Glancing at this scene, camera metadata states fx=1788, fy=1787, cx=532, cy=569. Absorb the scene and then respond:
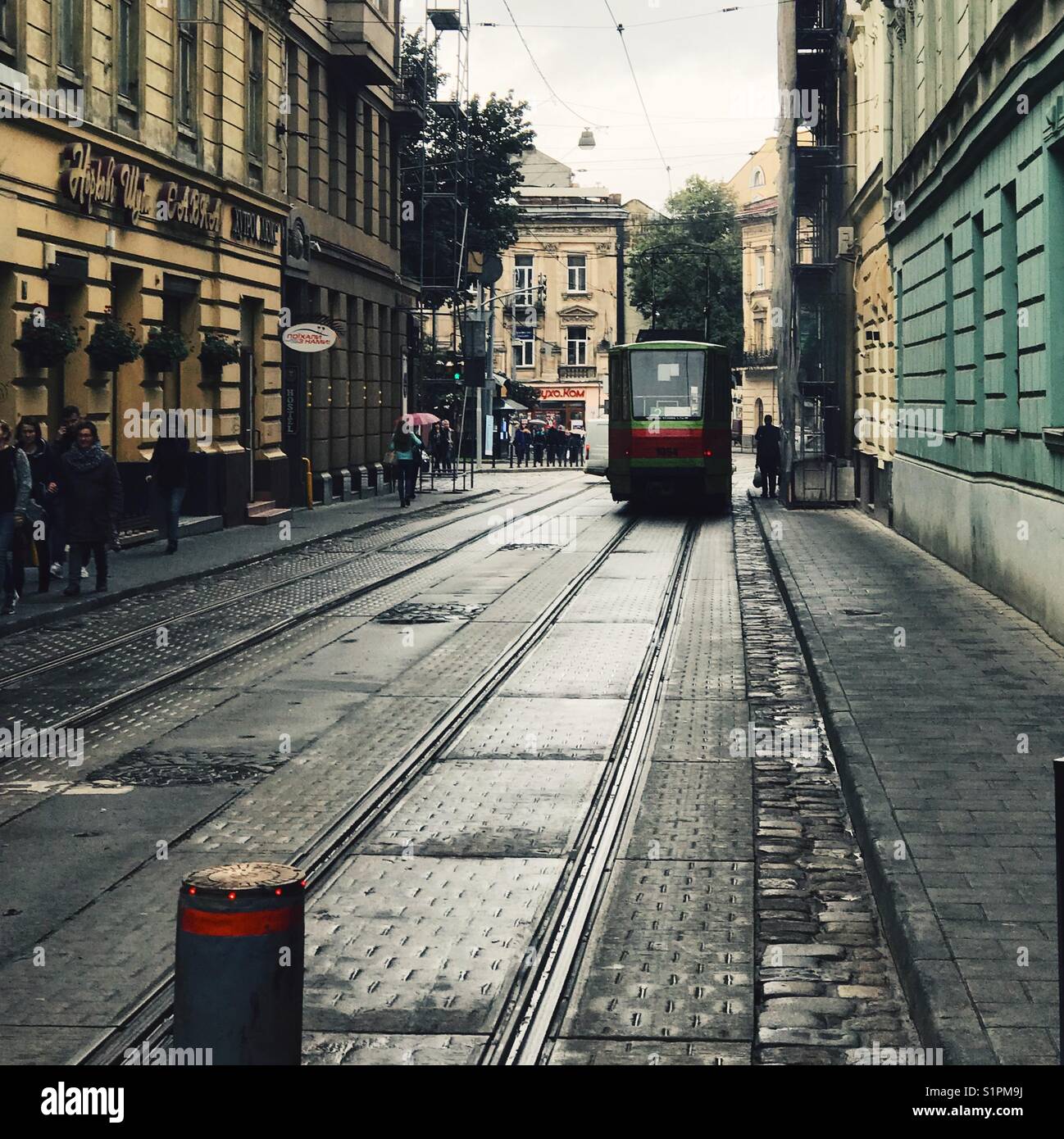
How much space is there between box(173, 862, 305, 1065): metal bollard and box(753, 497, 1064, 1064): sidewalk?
1.90 metres

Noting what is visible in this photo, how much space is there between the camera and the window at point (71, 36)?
68.6 ft

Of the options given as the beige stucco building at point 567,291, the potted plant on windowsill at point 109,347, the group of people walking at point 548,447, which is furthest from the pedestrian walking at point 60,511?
the beige stucco building at point 567,291

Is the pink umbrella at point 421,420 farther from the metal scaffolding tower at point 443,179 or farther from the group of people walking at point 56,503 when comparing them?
the group of people walking at point 56,503

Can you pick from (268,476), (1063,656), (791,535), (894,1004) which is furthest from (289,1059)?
(268,476)

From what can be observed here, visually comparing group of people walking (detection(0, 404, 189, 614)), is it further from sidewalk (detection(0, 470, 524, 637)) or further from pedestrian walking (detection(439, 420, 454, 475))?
pedestrian walking (detection(439, 420, 454, 475))

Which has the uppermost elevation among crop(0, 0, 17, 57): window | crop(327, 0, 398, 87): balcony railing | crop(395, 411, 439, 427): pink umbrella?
crop(327, 0, 398, 87): balcony railing

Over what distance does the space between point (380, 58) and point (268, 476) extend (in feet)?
37.8

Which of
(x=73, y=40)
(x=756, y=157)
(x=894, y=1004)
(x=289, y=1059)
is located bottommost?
(x=894, y=1004)

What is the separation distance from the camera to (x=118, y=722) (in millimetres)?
10961

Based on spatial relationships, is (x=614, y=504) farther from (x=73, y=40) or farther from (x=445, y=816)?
(x=445, y=816)

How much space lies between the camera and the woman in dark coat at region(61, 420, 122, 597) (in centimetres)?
1725

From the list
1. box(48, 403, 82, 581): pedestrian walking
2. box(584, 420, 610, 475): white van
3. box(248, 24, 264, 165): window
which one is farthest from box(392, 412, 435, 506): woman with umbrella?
box(584, 420, 610, 475): white van

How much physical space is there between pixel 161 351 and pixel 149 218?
1.80 metres
